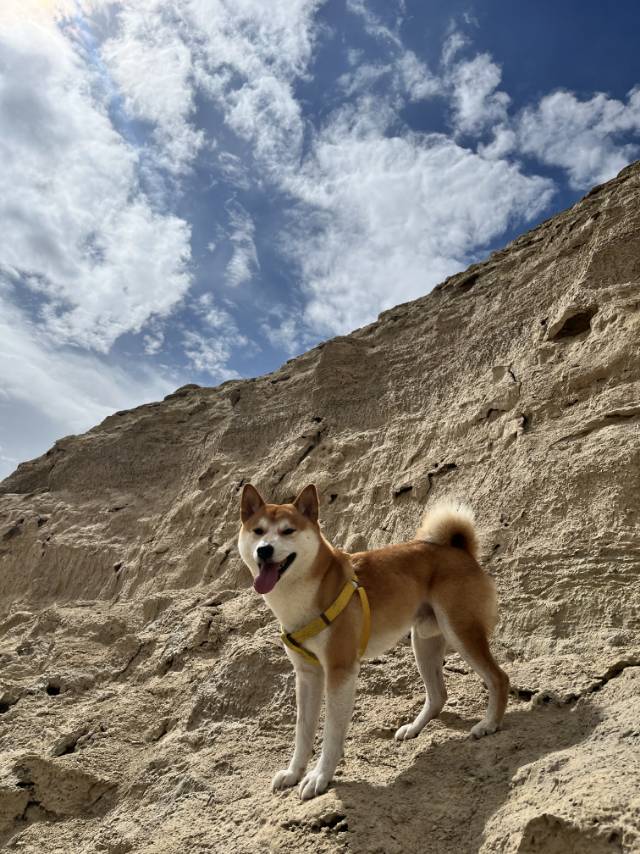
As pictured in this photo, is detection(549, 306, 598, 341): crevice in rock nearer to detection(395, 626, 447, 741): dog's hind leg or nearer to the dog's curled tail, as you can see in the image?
the dog's curled tail

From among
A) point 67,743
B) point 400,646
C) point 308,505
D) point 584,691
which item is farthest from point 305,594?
point 67,743

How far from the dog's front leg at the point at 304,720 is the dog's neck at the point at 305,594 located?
1.04 ft

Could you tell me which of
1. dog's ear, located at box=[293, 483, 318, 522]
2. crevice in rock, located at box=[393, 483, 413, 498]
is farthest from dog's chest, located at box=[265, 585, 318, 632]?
crevice in rock, located at box=[393, 483, 413, 498]

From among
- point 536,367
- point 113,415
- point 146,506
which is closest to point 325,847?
point 536,367

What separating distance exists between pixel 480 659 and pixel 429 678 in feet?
1.69

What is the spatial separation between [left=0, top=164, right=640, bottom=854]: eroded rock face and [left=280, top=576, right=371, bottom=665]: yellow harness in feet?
2.31

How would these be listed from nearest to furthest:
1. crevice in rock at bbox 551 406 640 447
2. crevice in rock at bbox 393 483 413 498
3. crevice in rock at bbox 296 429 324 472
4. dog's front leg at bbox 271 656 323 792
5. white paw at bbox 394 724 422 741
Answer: dog's front leg at bbox 271 656 323 792 < white paw at bbox 394 724 422 741 < crevice in rock at bbox 551 406 640 447 < crevice in rock at bbox 393 483 413 498 < crevice in rock at bbox 296 429 324 472

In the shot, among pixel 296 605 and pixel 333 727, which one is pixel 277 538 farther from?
pixel 333 727

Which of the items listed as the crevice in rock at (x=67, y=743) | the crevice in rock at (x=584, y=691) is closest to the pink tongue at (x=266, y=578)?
the crevice in rock at (x=584, y=691)

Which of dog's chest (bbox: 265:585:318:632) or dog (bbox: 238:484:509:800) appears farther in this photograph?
dog's chest (bbox: 265:585:318:632)

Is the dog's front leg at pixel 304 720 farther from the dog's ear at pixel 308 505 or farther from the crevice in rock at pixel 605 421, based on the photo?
the crevice in rock at pixel 605 421

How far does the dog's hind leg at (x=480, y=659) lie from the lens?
3.43m

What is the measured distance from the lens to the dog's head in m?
3.66

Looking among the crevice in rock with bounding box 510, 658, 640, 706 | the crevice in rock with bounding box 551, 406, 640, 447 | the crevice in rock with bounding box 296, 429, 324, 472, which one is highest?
the crevice in rock with bounding box 296, 429, 324, 472
